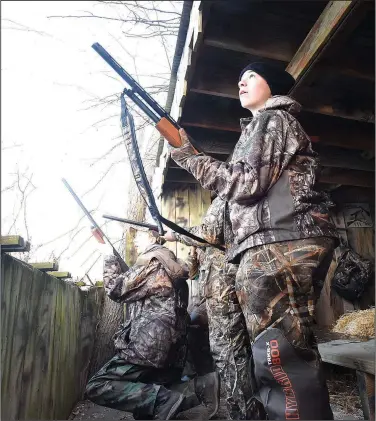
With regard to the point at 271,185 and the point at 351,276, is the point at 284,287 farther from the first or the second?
the point at 351,276

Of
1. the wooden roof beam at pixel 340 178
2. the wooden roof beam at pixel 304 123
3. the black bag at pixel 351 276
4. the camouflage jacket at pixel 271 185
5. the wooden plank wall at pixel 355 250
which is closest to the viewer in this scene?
the camouflage jacket at pixel 271 185

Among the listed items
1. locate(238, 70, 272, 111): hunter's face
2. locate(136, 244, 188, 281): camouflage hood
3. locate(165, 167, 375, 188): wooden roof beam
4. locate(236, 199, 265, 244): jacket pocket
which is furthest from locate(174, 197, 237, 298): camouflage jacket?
locate(165, 167, 375, 188): wooden roof beam

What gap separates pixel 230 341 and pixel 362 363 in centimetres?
102

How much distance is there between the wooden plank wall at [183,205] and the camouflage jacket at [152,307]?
138cm

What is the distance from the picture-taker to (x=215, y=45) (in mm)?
2732

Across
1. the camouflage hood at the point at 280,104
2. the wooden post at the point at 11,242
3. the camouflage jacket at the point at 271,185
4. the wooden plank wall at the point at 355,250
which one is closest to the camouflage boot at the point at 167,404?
the camouflage jacket at the point at 271,185

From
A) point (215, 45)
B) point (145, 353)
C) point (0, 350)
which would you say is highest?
point (215, 45)

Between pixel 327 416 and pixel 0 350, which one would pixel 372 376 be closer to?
pixel 327 416

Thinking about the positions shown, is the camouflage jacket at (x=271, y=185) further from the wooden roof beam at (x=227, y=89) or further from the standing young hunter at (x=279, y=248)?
the wooden roof beam at (x=227, y=89)

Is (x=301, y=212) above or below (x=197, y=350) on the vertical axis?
above

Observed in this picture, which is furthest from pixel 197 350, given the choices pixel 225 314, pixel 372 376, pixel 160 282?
pixel 372 376

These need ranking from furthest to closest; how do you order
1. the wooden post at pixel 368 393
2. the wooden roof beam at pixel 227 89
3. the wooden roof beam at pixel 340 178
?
the wooden roof beam at pixel 340 178, the wooden roof beam at pixel 227 89, the wooden post at pixel 368 393

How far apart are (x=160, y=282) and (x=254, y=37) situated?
97.7 inches

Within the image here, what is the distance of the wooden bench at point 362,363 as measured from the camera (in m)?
2.32
